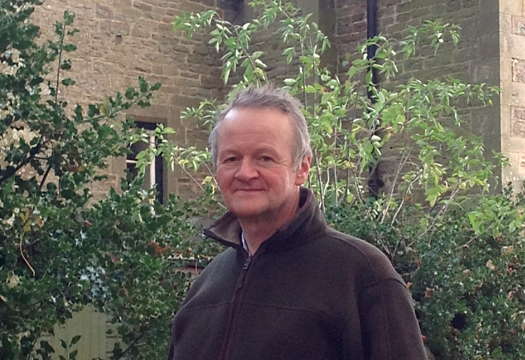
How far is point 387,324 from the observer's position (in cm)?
226

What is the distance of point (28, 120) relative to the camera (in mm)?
4684

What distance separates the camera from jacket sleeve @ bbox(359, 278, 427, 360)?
2252mm

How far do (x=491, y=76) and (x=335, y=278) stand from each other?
9406mm

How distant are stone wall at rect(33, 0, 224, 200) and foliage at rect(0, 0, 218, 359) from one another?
24.0 ft

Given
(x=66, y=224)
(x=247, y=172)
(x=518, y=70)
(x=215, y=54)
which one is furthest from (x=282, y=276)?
(x=215, y=54)

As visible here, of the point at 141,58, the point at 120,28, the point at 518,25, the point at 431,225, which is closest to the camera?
the point at 431,225

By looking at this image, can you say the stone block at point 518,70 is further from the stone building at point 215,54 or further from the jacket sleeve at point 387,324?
the jacket sleeve at point 387,324

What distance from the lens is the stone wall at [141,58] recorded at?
12.3 m

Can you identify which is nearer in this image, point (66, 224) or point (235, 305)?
point (235, 305)

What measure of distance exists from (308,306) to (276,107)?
471mm

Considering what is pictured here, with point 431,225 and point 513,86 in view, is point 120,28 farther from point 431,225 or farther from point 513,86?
point 431,225

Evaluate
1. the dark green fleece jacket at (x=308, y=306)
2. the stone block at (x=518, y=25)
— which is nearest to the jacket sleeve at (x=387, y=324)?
the dark green fleece jacket at (x=308, y=306)

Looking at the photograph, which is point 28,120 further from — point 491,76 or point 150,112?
point 150,112

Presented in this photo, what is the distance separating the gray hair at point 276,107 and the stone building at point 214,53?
29.3 ft
